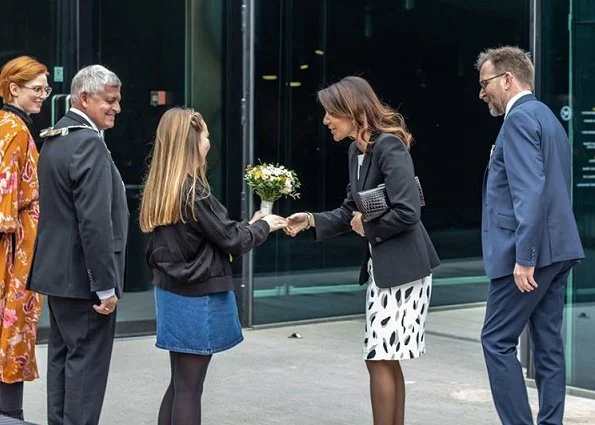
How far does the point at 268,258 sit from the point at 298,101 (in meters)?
1.41

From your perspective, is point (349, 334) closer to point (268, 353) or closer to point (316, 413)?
point (268, 353)

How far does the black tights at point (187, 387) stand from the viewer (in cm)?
536

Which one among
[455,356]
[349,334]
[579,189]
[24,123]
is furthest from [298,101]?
[24,123]

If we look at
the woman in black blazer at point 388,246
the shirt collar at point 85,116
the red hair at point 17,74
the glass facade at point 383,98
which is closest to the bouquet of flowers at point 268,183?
the woman in black blazer at point 388,246

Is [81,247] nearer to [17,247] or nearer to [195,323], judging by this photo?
[195,323]

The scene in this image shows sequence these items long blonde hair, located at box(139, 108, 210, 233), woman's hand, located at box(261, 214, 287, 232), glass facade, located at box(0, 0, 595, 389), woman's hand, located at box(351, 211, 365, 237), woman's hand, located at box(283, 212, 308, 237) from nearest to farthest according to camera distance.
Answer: long blonde hair, located at box(139, 108, 210, 233) < woman's hand, located at box(261, 214, 287, 232) < woman's hand, located at box(351, 211, 365, 237) < woman's hand, located at box(283, 212, 308, 237) < glass facade, located at box(0, 0, 595, 389)

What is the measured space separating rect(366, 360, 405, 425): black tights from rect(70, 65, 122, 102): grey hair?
6.05 feet

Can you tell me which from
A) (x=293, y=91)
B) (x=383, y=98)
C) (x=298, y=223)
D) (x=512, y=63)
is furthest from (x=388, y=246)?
(x=383, y=98)

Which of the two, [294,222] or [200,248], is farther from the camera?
[294,222]

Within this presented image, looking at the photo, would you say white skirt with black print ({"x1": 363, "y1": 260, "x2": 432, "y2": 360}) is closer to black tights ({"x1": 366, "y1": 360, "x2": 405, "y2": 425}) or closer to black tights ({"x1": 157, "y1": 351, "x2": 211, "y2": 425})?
black tights ({"x1": 366, "y1": 360, "x2": 405, "y2": 425})

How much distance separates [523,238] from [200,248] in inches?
58.3

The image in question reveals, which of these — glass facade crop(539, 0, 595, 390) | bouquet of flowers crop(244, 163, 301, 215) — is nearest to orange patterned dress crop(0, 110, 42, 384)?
bouquet of flowers crop(244, 163, 301, 215)

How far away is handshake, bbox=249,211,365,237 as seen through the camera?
565 cm

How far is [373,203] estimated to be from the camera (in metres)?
5.59
